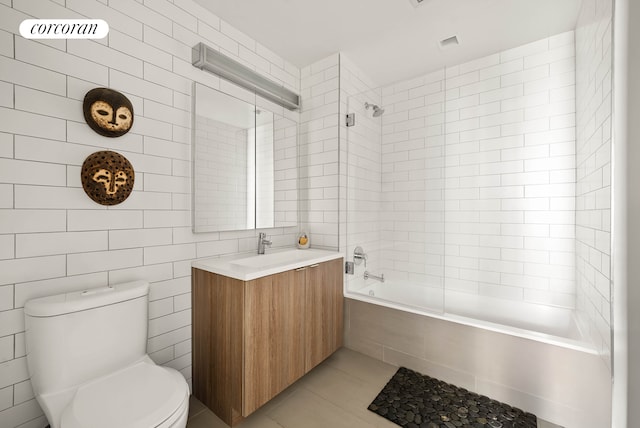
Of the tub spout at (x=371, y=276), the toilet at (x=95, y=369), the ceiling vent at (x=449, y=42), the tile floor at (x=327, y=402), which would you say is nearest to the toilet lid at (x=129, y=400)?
the toilet at (x=95, y=369)

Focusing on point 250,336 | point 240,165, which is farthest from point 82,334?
point 240,165

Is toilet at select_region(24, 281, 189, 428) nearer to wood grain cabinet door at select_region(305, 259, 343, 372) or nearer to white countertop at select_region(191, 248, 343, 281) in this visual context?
white countertop at select_region(191, 248, 343, 281)

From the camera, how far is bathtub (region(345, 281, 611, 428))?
1.46 metres

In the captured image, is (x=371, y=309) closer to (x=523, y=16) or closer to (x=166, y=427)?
(x=166, y=427)

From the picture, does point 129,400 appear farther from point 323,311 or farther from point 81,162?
point 323,311

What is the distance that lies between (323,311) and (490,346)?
3.60 feet

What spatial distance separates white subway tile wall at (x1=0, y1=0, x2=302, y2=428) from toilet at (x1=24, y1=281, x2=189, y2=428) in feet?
0.51

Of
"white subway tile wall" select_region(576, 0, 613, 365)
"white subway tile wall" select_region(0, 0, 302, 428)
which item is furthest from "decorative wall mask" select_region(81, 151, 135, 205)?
"white subway tile wall" select_region(576, 0, 613, 365)

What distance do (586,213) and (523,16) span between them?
1476 mm

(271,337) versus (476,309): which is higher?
(271,337)

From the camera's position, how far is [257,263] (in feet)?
6.35

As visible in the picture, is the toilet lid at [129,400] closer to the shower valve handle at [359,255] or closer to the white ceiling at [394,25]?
the shower valve handle at [359,255]

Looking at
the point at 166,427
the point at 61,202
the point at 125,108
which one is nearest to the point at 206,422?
the point at 166,427

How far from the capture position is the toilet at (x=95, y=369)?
1014 millimetres
